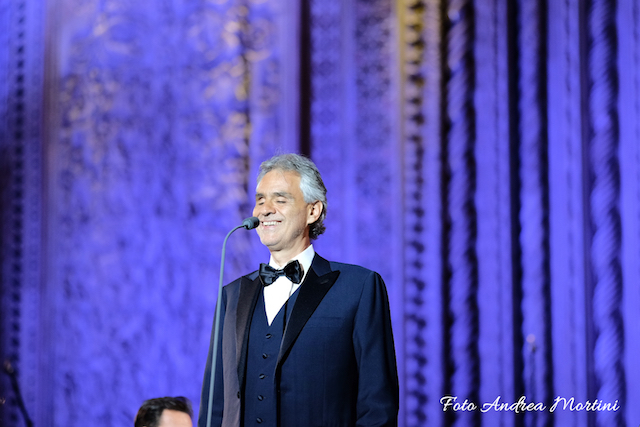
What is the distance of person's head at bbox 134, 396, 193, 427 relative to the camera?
243 cm

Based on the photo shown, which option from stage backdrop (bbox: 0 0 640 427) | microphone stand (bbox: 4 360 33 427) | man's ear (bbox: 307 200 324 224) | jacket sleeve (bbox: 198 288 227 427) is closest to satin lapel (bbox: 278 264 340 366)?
man's ear (bbox: 307 200 324 224)

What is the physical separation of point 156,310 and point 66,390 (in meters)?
0.56

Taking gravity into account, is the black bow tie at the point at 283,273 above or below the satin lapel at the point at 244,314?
above

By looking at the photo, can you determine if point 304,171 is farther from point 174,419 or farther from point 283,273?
point 174,419

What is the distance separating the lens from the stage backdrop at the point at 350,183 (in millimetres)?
2480

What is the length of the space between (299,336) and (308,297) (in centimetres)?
9

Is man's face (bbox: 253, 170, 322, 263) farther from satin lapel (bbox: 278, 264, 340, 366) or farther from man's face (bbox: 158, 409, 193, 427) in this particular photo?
man's face (bbox: 158, 409, 193, 427)

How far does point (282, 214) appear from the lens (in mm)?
1559

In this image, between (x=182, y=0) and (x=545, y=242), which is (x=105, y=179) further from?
(x=545, y=242)

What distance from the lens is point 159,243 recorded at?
304 centimetres

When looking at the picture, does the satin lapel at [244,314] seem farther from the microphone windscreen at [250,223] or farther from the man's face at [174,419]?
the man's face at [174,419]

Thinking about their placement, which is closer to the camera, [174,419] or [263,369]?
[263,369]

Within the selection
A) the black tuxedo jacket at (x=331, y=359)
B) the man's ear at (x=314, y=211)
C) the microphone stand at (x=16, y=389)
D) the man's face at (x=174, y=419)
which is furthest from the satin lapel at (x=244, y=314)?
the microphone stand at (x=16, y=389)

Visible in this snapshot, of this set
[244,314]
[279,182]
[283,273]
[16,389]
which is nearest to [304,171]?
[279,182]
